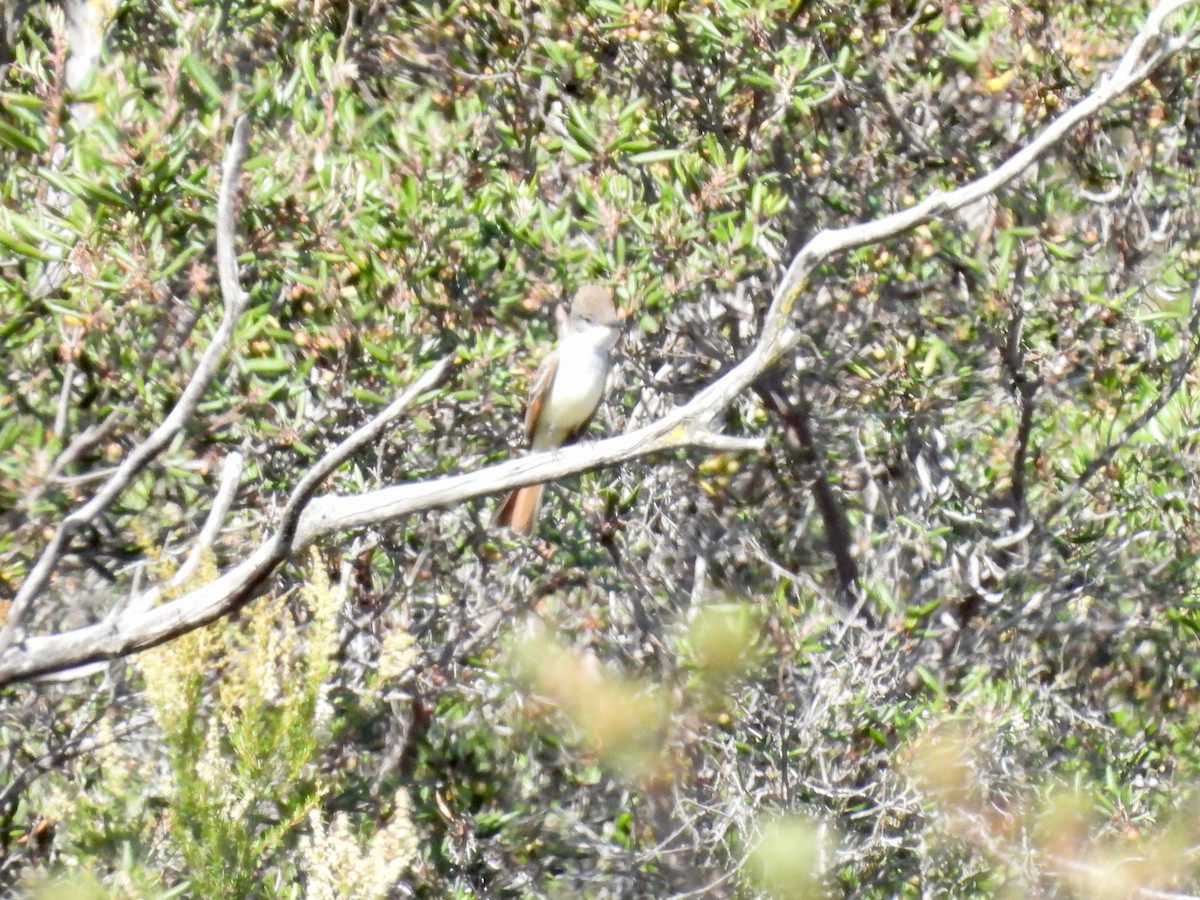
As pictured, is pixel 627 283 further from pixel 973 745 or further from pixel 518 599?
pixel 973 745

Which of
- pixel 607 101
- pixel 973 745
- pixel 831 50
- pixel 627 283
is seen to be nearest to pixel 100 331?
pixel 627 283

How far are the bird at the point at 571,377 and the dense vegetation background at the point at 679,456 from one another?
3.2 inches

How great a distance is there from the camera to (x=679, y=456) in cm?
552

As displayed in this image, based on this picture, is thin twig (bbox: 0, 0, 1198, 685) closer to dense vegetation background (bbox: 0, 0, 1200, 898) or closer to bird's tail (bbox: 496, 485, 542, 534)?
dense vegetation background (bbox: 0, 0, 1200, 898)

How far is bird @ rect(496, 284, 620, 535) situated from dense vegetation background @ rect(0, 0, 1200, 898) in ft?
0.27

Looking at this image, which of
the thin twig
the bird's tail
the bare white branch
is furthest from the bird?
the bare white branch

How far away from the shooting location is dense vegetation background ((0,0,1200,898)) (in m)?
4.72

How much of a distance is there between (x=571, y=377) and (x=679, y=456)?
0.53 metres

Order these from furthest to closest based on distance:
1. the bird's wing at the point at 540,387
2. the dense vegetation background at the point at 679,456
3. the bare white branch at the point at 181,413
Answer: the bird's wing at the point at 540,387 → the dense vegetation background at the point at 679,456 → the bare white branch at the point at 181,413

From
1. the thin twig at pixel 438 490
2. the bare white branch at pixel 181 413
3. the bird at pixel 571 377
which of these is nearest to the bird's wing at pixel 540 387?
the bird at pixel 571 377

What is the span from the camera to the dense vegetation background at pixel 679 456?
15.5 ft

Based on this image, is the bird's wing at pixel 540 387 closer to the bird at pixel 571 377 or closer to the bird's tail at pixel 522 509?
the bird at pixel 571 377

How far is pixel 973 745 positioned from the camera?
5.21 m

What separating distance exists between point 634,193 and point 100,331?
1.73 metres
